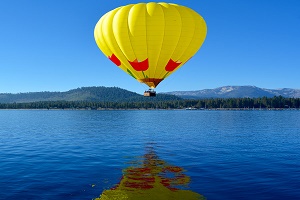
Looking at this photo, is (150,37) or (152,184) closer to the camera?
(152,184)

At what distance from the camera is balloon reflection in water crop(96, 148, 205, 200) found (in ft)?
94.4

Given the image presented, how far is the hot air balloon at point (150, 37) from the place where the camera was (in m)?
43.0

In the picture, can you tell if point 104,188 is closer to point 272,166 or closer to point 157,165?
point 157,165

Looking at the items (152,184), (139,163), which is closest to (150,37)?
(139,163)

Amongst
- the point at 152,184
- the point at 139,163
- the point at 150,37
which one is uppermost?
the point at 150,37

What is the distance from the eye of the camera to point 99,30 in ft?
153

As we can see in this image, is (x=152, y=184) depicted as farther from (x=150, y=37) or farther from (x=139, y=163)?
(x=150, y=37)

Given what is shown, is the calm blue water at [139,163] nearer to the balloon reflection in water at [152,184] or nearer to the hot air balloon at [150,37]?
the balloon reflection in water at [152,184]

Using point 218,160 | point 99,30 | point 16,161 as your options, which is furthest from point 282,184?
point 16,161

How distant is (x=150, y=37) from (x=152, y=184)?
19.0 meters

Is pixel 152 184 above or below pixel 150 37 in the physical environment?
below

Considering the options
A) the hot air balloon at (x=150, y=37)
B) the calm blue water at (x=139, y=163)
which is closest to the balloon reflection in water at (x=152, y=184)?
the calm blue water at (x=139, y=163)

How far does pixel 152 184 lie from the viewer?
33.0 m

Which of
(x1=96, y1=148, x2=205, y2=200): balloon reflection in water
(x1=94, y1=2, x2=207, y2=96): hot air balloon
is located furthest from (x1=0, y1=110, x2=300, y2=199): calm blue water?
(x1=94, y1=2, x2=207, y2=96): hot air balloon
